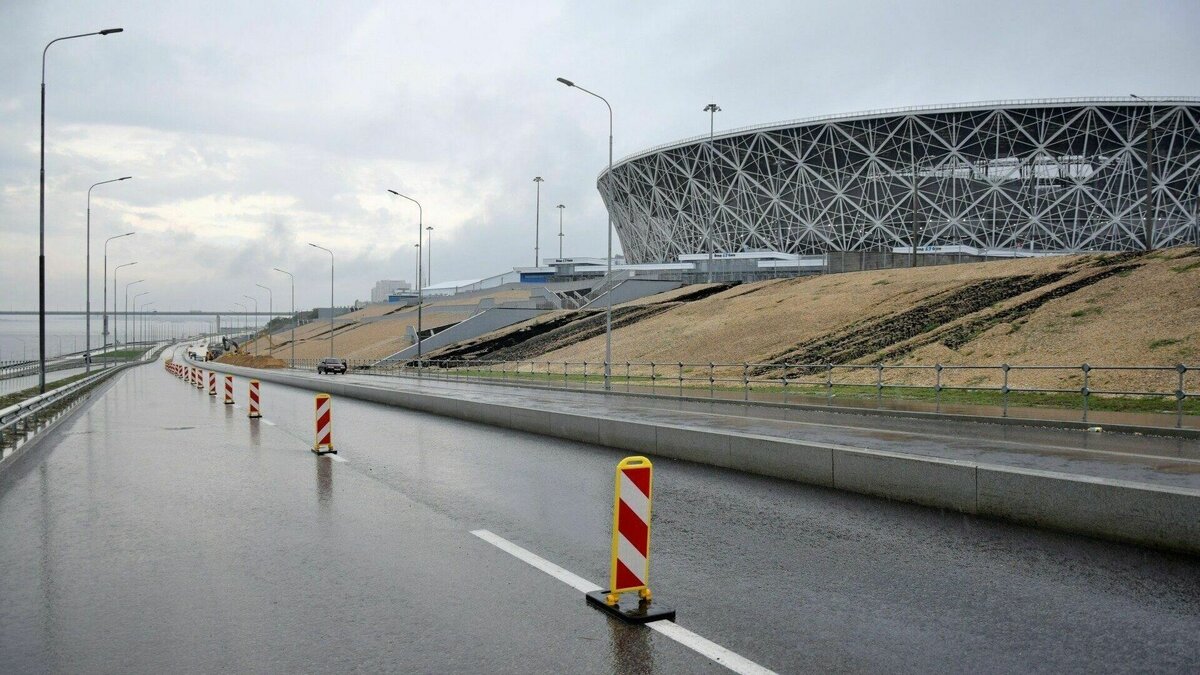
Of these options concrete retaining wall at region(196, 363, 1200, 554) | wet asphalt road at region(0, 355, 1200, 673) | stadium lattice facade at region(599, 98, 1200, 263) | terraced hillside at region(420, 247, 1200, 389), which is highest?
stadium lattice facade at region(599, 98, 1200, 263)

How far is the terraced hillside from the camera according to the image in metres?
27.9

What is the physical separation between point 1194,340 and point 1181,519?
73.3 ft

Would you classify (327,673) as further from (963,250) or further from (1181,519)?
(963,250)

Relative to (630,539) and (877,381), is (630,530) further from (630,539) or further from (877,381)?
(877,381)

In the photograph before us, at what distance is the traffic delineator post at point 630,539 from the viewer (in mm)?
5758

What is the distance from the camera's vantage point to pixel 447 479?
11.6m

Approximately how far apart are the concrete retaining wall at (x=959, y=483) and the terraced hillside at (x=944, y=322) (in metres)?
13.7

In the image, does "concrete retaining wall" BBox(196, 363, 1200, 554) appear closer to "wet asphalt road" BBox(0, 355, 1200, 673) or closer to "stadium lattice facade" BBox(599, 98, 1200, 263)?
"wet asphalt road" BBox(0, 355, 1200, 673)

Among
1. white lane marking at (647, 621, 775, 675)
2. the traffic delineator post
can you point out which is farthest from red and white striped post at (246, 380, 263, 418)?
white lane marking at (647, 621, 775, 675)

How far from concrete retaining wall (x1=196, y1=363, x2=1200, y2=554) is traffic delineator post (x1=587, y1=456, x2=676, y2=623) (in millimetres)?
4401

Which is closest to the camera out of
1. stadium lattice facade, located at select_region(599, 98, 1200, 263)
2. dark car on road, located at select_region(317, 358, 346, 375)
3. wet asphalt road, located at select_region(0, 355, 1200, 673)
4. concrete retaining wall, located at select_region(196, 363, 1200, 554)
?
wet asphalt road, located at select_region(0, 355, 1200, 673)

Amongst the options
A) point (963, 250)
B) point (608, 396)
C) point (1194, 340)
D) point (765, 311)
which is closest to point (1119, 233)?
point (963, 250)

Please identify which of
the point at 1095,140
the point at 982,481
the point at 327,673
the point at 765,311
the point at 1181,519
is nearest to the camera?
the point at 327,673

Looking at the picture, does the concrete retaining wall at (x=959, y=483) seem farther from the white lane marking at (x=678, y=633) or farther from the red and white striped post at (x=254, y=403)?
the red and white striped post at (x=254, y=403)
